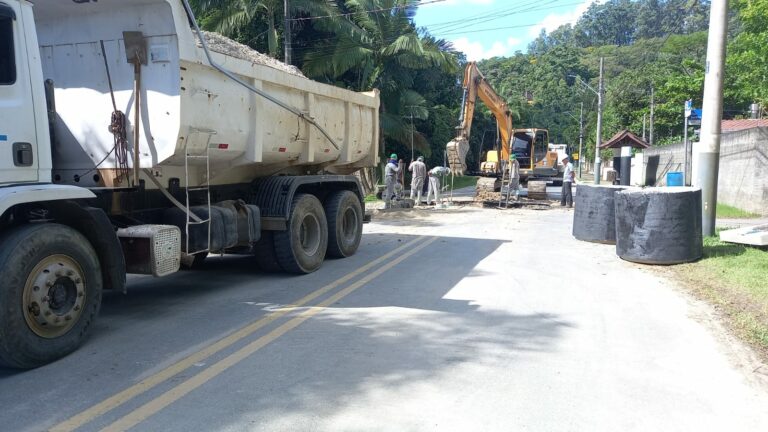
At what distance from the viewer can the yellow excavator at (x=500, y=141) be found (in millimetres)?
20047

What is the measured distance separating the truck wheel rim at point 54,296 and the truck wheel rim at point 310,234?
13.8 feet

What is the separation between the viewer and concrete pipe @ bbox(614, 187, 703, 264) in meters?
9.06

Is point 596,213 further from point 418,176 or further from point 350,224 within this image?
point 418,176

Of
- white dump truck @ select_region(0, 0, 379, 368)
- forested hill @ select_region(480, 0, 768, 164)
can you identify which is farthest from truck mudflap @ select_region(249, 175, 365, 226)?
forested hill @ select_region(480, 0, 768, 164)

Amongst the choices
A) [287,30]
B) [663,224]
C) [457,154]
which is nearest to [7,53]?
[663,224]

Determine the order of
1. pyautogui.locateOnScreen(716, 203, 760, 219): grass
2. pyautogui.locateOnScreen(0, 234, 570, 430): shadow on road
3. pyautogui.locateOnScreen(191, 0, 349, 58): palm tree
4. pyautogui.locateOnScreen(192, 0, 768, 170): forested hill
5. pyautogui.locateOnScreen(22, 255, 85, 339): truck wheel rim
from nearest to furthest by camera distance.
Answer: pyautogui.locateOnScreen(0, 234, 570, 430): shadow on road < pyautogui.locateOnScreen(22, 255, 85, 339): truck wheel rim < pyautogui.locateOnScreen(716, 203, 760, 219): grass < pyautogui.locateOnScreen(191, 0, 349, 58): palm tree < pyautogui.locateOnScreen(192, 0, 768, 170): forested hill

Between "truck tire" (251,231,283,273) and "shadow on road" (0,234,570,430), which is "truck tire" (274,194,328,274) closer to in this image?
"truck tire" (251,231,283,273)

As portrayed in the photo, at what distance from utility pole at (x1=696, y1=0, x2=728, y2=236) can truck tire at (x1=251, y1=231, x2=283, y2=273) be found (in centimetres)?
769

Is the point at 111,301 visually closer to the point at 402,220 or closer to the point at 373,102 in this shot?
the point at 373,102

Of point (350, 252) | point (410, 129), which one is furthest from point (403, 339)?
point (410, 129)

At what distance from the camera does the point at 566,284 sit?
26.7 ft

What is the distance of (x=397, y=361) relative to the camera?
4.97m

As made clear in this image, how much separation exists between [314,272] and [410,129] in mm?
17905

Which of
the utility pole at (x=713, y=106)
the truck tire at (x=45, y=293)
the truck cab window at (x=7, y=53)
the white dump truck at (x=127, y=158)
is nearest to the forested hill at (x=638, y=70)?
the utility pole at (x=713, y=106)
